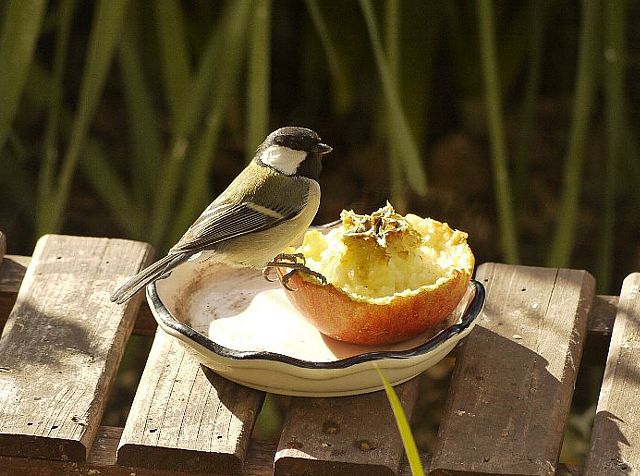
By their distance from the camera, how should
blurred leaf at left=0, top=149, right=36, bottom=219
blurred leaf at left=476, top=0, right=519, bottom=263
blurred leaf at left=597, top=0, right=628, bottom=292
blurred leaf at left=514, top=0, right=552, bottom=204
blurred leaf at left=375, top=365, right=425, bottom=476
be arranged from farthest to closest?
blurred leaf at left=0, top=149, right=36, bottom=219 → blurred leaf at left=514, top=0, right=552, bottom=204 → blurred leaf at left=597, top=0, right=628, bottom=292 → blurred leaf at left=476, top=0, right=519, bottom=263 → blurred leaf at left=375, top=365, right=425, bottom=476

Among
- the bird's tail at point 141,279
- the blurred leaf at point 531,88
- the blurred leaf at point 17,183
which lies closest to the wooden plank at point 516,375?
the bird's tail at point 141,279

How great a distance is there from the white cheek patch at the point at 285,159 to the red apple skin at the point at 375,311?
0.37 m

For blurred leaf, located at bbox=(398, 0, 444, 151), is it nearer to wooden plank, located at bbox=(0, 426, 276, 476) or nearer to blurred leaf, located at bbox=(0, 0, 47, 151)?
blurred leaf, located at bbox=(0, 0, 47, 151)

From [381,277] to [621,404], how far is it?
0.43 meters

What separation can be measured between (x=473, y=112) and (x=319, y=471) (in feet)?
8.30

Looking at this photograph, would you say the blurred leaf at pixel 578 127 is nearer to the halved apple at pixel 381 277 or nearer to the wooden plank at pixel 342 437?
the halved apple at pixel 381 277

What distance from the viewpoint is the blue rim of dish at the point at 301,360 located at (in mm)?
1654

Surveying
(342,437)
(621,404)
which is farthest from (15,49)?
(621,404)

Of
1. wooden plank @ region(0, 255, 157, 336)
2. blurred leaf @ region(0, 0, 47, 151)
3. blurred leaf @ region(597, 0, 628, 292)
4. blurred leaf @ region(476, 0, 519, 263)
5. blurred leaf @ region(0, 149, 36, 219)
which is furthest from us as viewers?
blurred leaf @ region(0, 149, 36, 219)

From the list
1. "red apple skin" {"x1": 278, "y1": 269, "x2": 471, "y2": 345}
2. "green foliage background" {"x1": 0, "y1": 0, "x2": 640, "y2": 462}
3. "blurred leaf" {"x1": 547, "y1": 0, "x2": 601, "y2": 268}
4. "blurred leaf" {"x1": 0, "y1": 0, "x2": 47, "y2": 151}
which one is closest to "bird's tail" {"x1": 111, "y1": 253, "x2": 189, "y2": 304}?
"red apple skin" {"x1": 278, "y1": 269, "x2": 471, "y2": 345}

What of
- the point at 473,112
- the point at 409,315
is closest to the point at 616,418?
the point at 409,315

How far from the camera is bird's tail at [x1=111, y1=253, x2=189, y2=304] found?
6.19 ft

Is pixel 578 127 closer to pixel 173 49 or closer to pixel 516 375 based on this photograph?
pixel 173 49

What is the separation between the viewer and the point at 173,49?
309 cm
